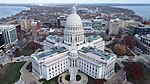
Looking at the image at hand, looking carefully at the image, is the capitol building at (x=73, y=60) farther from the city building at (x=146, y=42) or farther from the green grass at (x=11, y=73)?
the city building at (x=146, y=42)

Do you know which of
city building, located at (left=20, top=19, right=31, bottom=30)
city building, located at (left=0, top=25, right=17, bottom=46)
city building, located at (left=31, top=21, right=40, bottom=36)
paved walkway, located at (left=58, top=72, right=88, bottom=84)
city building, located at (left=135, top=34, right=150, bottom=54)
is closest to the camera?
paved walkway, located at (left=58, top=72, right=88, bottom=84)

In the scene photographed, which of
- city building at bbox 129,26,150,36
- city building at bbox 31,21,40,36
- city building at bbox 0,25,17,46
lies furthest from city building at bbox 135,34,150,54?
city building at bbox 0,25,17,46

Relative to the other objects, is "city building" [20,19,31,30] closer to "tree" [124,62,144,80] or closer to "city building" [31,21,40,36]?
"city building" [31,21,40,36]

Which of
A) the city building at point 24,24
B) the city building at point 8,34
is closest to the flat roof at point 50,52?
the city building at point 8,34

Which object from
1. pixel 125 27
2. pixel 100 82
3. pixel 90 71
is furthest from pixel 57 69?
pixel 125 27

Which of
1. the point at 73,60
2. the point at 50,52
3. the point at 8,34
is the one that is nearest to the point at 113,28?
the point at 73,60

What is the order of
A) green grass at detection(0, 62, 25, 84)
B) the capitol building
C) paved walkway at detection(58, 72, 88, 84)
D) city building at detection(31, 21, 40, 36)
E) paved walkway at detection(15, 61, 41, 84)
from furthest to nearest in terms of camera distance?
city building at detection(31, 21, 40, 36) → the capitol building → green grass at detection(0, 62, 25, 84) → paved walkway at detection(58, 72, 88, 84) → paved walkway at detection(15, 61, 41, 84)

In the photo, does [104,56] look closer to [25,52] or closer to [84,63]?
[84,63]
